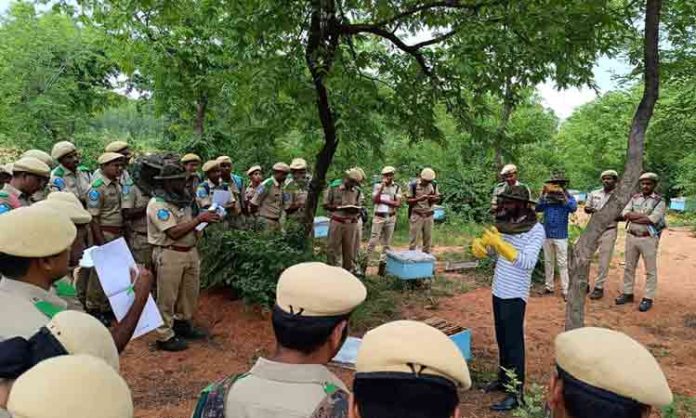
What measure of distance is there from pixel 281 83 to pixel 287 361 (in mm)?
3638

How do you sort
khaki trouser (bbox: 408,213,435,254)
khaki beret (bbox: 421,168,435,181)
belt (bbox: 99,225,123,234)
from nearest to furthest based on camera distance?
belt (bbox: 99,225,123,234) < khaki beret (bbox: 421,168,435,181) < khaki trouser (bbox: 408,213,435,254)

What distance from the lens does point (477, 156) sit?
15781 millimetres

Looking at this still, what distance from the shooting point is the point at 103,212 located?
5.58 meters

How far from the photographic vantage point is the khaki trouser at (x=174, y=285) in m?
4.96

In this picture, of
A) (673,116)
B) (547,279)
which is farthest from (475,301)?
(673,116)

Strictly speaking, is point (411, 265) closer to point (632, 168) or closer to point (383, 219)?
point (383, 219)

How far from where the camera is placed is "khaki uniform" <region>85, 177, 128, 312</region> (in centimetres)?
550

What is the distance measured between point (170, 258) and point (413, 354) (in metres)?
4.07

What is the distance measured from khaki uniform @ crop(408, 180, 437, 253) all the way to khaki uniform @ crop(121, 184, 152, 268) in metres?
5.19

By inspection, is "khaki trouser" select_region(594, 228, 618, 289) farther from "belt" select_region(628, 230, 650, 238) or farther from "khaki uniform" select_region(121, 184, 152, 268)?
"khaki uniform" select_region(121, 184, 152, 268)

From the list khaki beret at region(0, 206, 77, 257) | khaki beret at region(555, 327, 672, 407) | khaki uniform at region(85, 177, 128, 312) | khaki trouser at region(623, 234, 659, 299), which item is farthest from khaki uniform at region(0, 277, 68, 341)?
khaki trouser at region(623, 234, 659, 299)

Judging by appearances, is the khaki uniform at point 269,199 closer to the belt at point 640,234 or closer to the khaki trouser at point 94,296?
the khaki trouser at point 94,296

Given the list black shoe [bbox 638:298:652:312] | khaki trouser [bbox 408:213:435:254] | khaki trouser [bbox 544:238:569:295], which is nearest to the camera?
black shoe [bbox 638:298:652:312]

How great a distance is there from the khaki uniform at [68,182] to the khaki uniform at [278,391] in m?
4.75
